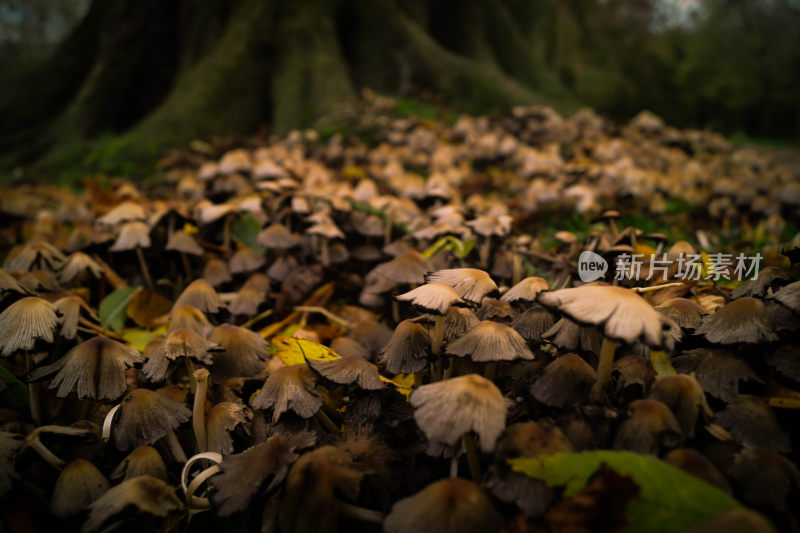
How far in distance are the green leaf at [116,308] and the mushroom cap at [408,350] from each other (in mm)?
1350

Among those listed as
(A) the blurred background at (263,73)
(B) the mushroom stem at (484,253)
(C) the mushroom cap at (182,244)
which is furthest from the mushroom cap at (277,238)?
(A) the blurred background at (263,73)

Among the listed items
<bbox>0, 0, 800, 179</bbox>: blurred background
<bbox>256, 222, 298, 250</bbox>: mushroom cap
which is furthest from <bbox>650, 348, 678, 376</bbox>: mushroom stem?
<bbox>0, 0, 800, 179</bbox>: blurred background

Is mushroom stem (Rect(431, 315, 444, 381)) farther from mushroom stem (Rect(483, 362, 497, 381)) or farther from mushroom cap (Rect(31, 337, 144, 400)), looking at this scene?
mushroom cap (Rect(31, 337, 144, 400))

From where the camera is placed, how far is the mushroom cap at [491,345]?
1166 millimetres

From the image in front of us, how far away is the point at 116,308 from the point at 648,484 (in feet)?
6.97

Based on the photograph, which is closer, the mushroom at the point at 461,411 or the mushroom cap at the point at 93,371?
the mushroom at the point at 461,411

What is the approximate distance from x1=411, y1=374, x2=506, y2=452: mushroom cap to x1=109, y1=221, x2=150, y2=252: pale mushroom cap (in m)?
1.68

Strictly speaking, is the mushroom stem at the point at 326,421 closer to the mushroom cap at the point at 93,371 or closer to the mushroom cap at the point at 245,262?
the mushroom cap at the point at 93,371

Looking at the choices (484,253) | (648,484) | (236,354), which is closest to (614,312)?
(648,484)

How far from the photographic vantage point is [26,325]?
146 cm

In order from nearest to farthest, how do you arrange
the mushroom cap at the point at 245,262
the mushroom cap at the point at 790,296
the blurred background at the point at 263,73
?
the mushroom cap at the point at 790,296, the mushroom cap at the point at 245,262, the blurred background at the point at 263,73

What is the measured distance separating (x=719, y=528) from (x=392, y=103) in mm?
5200

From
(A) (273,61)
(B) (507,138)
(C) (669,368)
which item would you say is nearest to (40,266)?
(C) (669,368)

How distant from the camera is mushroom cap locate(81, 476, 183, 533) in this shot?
1.08 meters
